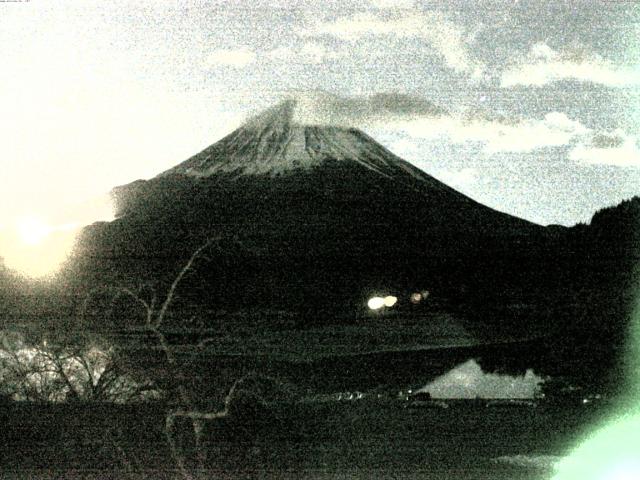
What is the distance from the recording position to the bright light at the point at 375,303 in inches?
1304

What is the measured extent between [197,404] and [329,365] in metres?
12.9

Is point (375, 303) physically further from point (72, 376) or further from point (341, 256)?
point (72, 376)

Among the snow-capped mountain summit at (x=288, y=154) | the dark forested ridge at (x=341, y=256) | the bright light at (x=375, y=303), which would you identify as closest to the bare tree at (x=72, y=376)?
the dark forested ridge at (x=341, y=256)

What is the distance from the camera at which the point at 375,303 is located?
3516 centimetres

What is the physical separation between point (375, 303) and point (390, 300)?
120cm

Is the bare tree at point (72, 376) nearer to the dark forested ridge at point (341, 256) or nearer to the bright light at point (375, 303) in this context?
the dark forested ridge at point (341, 256)

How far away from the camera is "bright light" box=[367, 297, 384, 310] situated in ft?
109

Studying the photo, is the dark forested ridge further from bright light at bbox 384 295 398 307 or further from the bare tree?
the bare tree

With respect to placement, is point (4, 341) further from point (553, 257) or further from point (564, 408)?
point (553, 257)

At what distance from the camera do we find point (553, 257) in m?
28.3

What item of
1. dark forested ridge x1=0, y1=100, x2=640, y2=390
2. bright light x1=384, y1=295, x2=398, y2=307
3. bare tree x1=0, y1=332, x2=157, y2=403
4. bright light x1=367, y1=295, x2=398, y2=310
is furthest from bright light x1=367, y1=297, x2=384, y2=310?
bare tree x1=0, y1=332, x2=157, y2=403

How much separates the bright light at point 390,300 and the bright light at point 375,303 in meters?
0.25

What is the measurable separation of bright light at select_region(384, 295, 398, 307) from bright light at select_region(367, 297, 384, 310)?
25cm

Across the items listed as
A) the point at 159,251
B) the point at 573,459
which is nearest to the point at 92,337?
the point at 573,459
